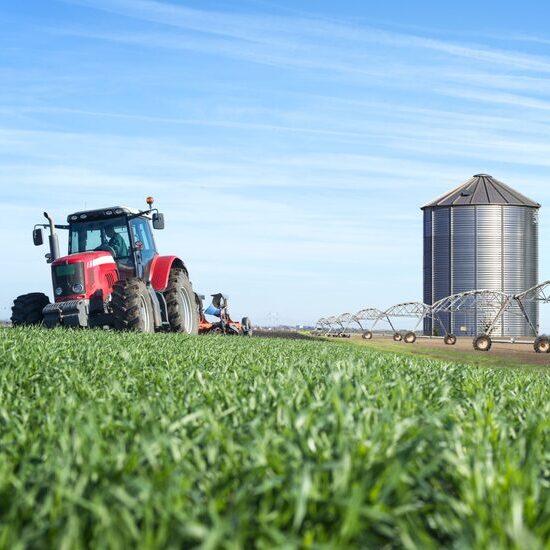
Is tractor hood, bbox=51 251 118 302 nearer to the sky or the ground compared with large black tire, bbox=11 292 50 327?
nearer to the sky

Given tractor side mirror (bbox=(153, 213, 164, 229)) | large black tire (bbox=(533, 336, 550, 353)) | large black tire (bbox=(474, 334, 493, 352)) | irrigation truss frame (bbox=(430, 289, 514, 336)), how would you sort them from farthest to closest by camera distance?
irrigation truss frame (bbox=(430, 289, 514, 336)), large black tire (bbox=(474, 334, 493, 352)), large black tire (bbox=(533, 336, 550, 353)), tractor side mirror (bbox=(153, 213, 164, 229))

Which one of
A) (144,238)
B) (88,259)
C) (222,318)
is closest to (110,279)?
(88,259)

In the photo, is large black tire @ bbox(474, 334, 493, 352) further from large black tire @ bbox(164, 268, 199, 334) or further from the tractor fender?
the tractor fender

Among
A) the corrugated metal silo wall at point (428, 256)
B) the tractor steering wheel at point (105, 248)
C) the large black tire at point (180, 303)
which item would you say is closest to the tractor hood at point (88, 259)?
the tractor steering wheel at point (105, 248)

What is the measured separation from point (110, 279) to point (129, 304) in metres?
1.48

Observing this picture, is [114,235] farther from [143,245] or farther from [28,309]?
[28,309]

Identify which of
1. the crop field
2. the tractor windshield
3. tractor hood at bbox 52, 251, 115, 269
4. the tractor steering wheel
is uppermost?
the tractor windshield

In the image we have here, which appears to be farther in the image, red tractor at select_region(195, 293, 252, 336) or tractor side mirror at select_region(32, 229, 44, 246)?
red tractor at select_region(195, 293, 252, 336)

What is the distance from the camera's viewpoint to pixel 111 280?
19.9 m

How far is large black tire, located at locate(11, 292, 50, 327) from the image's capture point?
21094 millimetres

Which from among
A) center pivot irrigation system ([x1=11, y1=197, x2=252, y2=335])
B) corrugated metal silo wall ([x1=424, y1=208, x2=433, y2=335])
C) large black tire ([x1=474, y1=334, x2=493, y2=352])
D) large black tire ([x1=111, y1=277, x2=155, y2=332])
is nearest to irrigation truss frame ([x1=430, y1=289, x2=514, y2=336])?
corrugated metal silo wall ([x1=424, y1=208, x2=433, y2=335])

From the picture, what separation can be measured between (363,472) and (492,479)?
0.44 meters

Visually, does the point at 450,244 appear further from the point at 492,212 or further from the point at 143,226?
the point at 143,226

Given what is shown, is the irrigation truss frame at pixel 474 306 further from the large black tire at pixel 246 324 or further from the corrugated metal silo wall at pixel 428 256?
the large black tire at pixel 246 324
